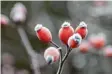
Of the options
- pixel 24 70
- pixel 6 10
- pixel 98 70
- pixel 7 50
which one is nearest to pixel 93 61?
pixel 98 70

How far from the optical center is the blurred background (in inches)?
101

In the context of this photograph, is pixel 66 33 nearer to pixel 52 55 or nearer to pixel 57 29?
pixel 52 55


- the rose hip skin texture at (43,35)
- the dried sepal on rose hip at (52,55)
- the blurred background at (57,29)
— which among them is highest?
the rose hip skin texture at (43,35)

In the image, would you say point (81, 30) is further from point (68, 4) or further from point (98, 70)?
point (68, 4)

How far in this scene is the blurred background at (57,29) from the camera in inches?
101

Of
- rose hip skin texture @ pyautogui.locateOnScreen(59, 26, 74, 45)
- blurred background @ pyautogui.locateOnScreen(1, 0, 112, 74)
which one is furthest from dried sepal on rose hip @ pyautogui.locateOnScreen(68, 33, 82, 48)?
blurred background @ pyautogui.locateOnScreen(1, 0, 112, 74)

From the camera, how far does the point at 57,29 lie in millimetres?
3016

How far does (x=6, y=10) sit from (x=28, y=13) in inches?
8.6

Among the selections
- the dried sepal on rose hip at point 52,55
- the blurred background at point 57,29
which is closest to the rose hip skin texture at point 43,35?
the dried sepal on rose hip at point 52,55

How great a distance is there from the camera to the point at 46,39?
1.34 meters

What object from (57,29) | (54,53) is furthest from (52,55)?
(57,29)

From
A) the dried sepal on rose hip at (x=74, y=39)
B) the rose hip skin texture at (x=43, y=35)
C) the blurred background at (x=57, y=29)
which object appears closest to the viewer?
the dried sepal on rose hip at (x=74, y=39)

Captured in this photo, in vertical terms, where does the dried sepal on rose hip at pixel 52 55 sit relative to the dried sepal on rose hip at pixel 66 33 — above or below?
below

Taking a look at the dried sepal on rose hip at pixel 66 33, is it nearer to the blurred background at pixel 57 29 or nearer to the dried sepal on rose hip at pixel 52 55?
the dried sepal on rose hip at pixel 52 55
